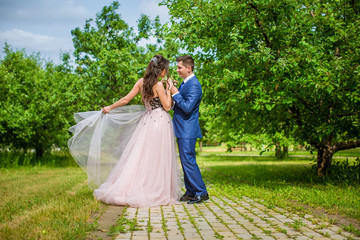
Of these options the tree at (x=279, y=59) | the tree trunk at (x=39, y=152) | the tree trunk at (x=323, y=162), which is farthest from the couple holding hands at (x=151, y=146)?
the tree trunk at (x=39, y=152)

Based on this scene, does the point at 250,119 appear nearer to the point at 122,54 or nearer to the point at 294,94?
the point at 294,94

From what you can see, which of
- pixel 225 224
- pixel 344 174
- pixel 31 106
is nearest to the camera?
pixel 225 224

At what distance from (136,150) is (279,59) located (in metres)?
3.66

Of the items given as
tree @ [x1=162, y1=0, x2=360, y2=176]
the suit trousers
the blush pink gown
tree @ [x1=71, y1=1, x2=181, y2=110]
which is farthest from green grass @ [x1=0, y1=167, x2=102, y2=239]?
tree @ [x1=71, y1=1, x2=181, y2=110]

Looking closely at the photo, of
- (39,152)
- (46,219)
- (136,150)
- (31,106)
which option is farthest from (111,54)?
(46,219)

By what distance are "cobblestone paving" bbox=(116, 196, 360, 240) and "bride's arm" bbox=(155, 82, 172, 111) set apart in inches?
73.3

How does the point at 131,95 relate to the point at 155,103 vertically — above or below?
above

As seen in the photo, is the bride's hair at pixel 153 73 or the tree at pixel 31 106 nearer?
the bride's hair at pixel 153 73

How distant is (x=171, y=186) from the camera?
6.14 meters

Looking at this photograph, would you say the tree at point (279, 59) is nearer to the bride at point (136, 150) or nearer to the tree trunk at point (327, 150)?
the tree trunk at point (327, 150)

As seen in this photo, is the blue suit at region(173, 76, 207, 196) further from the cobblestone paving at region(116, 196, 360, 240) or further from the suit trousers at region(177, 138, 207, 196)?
the cobblestone paving at region(116, 196, 360, 240)

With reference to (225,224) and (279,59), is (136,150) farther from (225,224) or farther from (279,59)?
(279,59)

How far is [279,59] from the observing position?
7082 millimetres

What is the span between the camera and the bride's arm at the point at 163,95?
605cm
